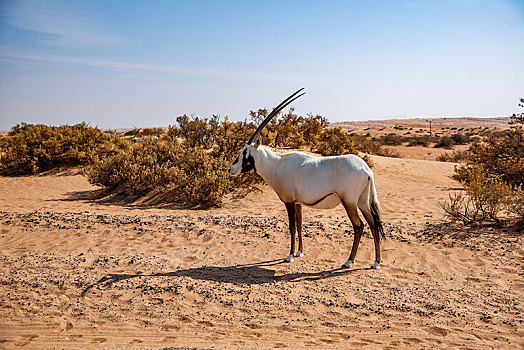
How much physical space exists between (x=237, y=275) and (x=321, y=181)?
6.52ft

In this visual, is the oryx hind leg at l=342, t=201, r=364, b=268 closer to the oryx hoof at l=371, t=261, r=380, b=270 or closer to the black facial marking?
the oryx hoof at l=371, t=261, r=380, b=270

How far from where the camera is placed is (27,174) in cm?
1891

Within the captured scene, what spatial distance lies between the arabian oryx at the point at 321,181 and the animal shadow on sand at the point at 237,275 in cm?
52

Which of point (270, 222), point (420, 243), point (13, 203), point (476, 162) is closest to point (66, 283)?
point (270, 222)

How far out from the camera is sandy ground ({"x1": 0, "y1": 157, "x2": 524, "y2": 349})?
4.23 meters

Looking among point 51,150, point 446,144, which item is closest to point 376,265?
point 51,150

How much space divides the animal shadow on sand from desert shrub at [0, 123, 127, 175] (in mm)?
14416

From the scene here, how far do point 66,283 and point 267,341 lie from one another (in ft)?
10.7

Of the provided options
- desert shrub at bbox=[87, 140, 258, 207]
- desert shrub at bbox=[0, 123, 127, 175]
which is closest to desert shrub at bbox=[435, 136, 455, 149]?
desert shrub at bbox=[87, 140, 258, 207]

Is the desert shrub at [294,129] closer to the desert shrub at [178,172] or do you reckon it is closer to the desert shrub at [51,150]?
the desert shrub at [178,172]

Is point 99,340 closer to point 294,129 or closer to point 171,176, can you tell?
point 171,176

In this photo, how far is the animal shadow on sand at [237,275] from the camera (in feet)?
18.7

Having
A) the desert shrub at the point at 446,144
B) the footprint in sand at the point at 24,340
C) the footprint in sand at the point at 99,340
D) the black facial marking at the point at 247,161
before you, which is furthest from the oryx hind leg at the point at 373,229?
the desert shrub at the point at 446,144

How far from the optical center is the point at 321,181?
20.0 ft
